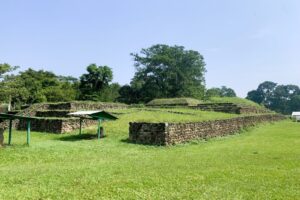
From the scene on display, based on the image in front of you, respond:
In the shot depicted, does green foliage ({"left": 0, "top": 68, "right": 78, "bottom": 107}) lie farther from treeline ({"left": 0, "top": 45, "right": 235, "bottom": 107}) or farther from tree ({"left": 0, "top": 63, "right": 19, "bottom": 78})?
tree ({"left": 0, "top": 63, "right": 19, "bottom": 78})

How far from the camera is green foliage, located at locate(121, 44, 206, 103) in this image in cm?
5294

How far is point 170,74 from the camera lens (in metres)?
52.9

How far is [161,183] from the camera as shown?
777 cm

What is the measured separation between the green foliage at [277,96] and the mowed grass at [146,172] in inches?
3115

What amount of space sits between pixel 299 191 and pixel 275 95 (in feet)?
309

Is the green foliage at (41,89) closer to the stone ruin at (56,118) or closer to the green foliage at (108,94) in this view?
the green foliage at (108,94)

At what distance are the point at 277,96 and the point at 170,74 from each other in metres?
53.3

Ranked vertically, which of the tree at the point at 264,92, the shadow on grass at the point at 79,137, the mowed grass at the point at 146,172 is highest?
the tree at the point at 264,92

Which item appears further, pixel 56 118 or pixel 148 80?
pixel 148 80

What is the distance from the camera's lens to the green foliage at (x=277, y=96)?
8775cm

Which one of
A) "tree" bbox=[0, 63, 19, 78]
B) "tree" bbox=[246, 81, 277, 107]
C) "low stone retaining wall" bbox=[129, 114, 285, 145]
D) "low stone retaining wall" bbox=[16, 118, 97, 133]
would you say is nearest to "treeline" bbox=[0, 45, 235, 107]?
"tree" bbox=[0, 63, 19, 78]

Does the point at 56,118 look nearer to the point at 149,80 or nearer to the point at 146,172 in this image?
the point at 146,172

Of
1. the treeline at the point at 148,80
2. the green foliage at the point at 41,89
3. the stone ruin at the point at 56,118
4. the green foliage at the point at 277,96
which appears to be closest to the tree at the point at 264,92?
the green foliage at the point at 277,96

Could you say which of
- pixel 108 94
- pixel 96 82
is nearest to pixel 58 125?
pixel 108 94
